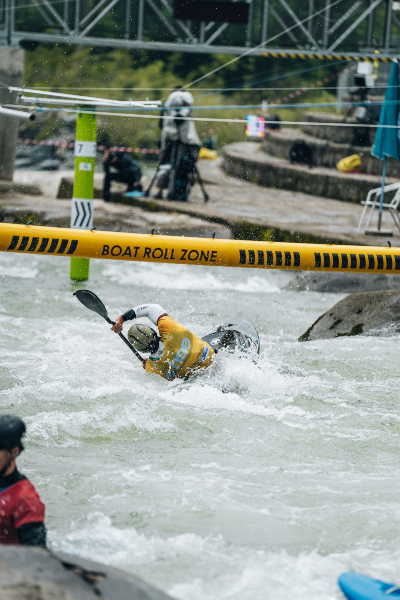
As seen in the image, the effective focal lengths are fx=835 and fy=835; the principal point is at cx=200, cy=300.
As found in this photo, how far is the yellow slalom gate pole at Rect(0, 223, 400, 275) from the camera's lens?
639 cm

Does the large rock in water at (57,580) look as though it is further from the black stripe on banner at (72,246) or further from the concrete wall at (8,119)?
the concrete wall at (8,119)

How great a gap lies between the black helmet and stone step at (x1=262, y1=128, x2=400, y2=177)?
531 inches

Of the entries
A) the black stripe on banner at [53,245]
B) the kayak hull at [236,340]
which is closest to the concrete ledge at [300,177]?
the kayak hull at [236,340]

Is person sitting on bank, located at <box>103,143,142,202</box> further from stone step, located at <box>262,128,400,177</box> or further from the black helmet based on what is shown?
the black helmet

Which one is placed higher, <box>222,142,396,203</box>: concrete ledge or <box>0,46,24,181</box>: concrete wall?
<box>0,46,24,181</box>: concrete wall

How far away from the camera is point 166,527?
3982 mm

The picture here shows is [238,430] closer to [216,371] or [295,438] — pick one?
[295,438]

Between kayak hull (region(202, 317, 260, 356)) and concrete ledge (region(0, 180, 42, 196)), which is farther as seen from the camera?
concrete ledge (region(0, 180, 42, 196))

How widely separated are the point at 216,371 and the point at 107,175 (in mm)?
7449

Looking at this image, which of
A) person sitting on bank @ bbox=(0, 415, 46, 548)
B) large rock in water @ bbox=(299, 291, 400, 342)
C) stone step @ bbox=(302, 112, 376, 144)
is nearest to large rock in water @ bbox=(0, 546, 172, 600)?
person sitting on bank @ bbox=(0, 415, 46, 548)

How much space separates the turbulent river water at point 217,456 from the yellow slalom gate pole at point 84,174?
111cm

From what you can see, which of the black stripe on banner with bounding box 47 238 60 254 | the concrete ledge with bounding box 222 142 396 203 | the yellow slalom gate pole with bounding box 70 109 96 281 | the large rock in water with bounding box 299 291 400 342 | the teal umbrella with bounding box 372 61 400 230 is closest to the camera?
the black stripe on banner with bounding box 47 238 60 254

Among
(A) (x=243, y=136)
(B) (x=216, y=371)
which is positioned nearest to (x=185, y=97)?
(B) (x=216, y=371)

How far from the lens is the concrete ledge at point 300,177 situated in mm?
14953
